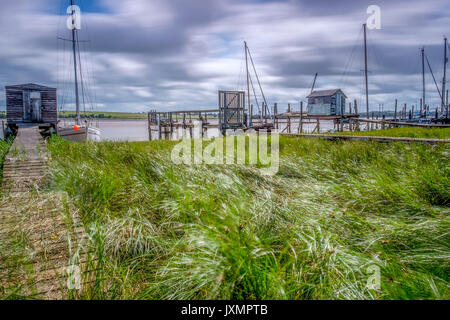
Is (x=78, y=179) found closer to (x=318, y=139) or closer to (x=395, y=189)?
(x=395, y=189)

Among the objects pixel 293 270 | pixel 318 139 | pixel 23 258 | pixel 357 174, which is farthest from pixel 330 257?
pixel 318 139

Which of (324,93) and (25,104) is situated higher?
(324,93)

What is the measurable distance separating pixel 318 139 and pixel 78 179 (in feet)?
24.4

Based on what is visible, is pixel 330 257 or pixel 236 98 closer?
pixel 330 257

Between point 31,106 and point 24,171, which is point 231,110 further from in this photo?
point 24,171

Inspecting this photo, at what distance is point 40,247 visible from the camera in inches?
104

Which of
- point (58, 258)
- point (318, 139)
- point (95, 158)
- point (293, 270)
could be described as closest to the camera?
point (293, 270)

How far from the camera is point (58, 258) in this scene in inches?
98.4

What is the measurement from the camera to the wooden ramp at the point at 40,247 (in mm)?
2115

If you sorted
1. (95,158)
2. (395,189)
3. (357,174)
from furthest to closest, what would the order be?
(95,158) → (357,174) → (395,189)

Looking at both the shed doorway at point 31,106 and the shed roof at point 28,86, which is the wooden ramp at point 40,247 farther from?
the shed roof at point 28,86

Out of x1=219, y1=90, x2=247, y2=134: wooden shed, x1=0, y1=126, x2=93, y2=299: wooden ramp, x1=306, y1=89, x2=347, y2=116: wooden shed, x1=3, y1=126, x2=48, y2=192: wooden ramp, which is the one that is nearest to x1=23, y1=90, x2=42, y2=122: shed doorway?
x1=219, y1=90, x2=247, y2=134: wooden shed

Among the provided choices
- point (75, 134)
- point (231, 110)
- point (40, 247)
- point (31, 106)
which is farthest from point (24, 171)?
point (31, 106)

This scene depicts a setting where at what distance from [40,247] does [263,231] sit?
6.46 ft
